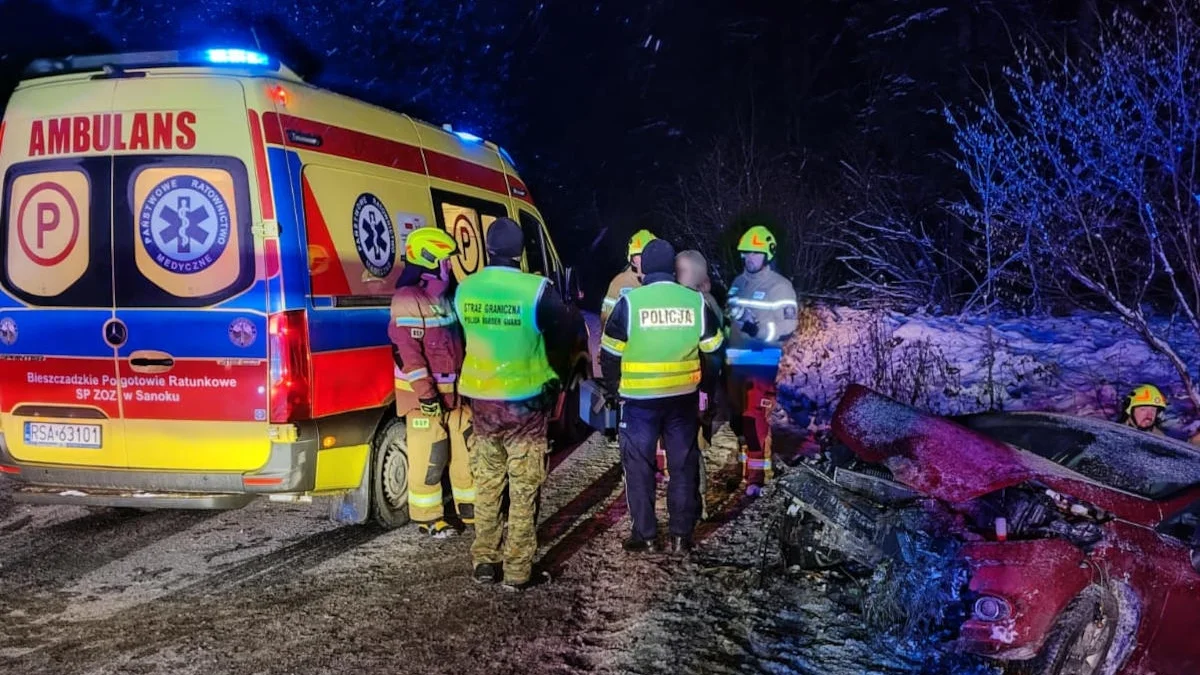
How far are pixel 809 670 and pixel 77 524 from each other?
447cm

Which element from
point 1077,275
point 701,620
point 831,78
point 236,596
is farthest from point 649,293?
point 831,78

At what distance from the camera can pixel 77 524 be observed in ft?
17.5

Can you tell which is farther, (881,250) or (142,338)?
(881,250)

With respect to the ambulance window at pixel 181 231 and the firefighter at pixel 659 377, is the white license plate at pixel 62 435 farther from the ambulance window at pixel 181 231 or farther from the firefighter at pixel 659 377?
the firefighter at pixel 659 377

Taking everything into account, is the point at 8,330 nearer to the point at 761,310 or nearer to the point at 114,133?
the point at 114,133

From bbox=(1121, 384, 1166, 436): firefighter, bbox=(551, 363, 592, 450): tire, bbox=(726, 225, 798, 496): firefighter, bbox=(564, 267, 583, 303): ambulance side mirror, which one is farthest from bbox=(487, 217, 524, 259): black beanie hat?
bbox=(1121, 384, 1166, 436): firefighter

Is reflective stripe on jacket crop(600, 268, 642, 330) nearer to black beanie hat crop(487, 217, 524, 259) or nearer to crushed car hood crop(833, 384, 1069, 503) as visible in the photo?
black beanie hat crop(487, 217, 524, 259)

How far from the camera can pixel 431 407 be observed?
4.80 m

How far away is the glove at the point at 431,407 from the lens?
4797 mm

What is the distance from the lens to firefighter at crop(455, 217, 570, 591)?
425 centimetres

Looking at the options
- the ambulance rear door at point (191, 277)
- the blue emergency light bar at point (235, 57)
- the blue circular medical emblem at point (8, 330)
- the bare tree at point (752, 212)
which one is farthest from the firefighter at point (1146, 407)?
the bare tree at point (752, 212)

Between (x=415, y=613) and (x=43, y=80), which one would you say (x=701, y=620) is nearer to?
(x=415, y=613)

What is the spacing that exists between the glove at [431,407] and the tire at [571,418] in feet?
8.73

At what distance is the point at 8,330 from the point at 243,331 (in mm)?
1381
